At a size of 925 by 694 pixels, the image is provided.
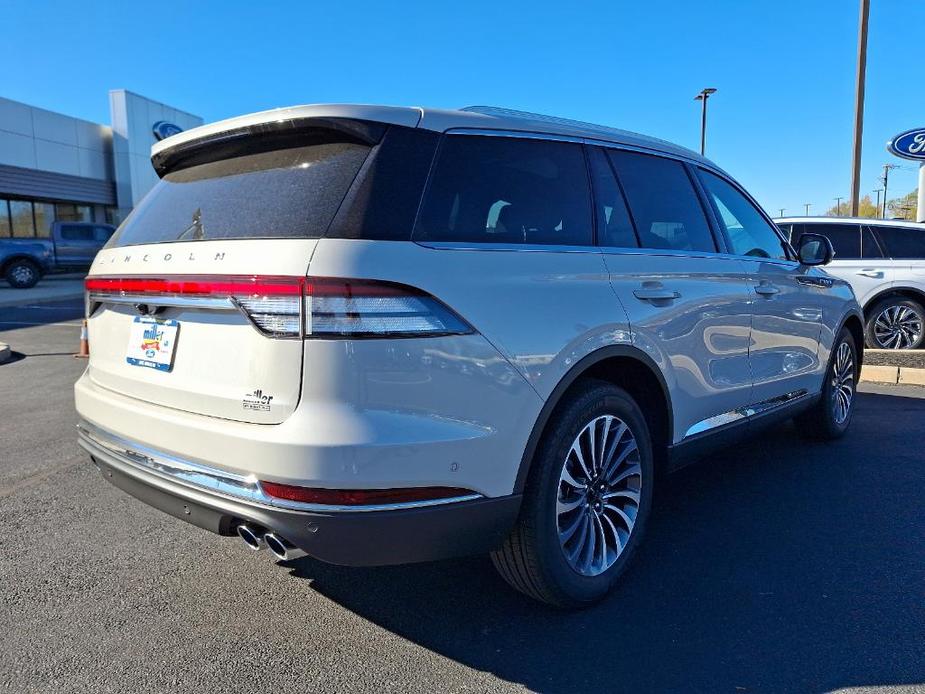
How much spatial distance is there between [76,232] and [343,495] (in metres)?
23.7

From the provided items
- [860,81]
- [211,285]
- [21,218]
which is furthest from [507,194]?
[21,218]

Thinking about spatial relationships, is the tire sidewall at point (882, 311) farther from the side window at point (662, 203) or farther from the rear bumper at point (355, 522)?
the rear bumper at point (355, 522)

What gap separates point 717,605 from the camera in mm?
2881

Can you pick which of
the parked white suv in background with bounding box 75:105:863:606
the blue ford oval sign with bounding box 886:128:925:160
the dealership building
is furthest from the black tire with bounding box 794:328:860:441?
the dealership building

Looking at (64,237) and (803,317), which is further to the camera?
(64,237)

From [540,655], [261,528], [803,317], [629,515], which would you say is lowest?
[540,655]

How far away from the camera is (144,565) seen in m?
3.23

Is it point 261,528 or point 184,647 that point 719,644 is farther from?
point 184,647

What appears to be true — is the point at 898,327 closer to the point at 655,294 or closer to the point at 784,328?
the point at 784,328

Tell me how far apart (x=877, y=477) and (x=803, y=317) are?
1102 millimetres

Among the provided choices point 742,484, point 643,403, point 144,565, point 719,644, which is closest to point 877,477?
point 742,484

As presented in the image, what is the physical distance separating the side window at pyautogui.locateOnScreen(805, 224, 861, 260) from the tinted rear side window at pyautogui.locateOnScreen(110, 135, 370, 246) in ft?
27.3

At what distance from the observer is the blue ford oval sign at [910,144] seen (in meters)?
14.4

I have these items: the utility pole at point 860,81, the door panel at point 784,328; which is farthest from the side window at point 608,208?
the utility pole at point 860,81
